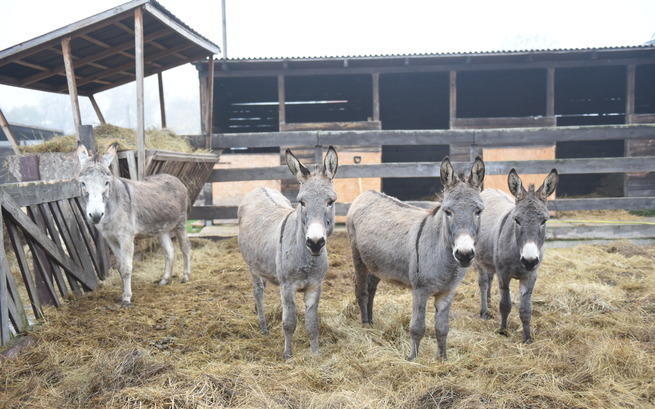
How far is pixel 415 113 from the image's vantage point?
16656 mm

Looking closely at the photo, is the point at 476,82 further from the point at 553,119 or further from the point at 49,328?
the point at 49,328

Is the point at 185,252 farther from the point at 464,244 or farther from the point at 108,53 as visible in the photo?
the point at 464,244

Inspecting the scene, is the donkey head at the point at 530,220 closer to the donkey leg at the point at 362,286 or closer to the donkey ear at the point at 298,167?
the donkey leg at the point at 362,286

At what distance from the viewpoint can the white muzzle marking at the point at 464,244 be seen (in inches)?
124

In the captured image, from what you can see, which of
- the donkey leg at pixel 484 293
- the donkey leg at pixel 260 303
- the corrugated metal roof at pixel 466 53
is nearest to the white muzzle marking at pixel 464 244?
the donkey leg at pixel 484 293

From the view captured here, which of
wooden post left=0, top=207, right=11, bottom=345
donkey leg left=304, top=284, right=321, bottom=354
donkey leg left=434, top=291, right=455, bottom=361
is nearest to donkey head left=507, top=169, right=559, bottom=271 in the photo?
donkey leg left=434, top=291, right=455, bottom=361

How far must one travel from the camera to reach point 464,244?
317 cm

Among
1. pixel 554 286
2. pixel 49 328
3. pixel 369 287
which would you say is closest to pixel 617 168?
pixel 554 286

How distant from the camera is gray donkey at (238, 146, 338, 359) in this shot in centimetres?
343

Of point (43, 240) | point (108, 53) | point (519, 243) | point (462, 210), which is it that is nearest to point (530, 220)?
point (519, 243)

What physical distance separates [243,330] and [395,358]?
69.5 inches

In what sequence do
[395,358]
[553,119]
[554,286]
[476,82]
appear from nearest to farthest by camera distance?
[395,358], [554,286], [553,119], [476,82]

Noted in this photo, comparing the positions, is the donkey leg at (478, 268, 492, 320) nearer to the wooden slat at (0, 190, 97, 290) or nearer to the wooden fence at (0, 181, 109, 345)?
the wooden fence at (0, 181, 109, 345)

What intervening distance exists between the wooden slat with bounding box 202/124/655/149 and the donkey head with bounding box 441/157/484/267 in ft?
16.2
